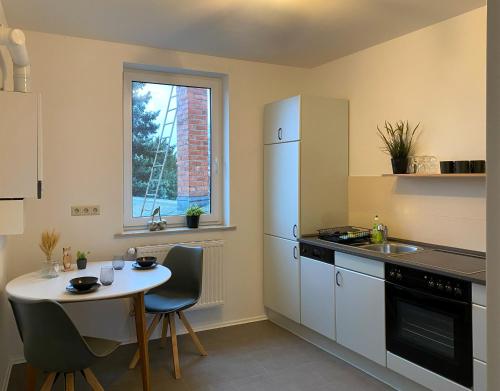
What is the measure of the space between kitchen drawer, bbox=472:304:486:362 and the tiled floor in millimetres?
900

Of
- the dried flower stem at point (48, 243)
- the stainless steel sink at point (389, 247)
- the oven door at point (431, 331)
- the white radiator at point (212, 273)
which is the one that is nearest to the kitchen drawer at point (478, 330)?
the oven door at point (431, 331)

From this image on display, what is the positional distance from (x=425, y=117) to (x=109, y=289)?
2.63 metres

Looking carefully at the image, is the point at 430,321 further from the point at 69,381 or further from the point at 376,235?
the point at 69,381

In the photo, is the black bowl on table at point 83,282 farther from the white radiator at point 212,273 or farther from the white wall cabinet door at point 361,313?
the white wall cabinet door at point 361,313

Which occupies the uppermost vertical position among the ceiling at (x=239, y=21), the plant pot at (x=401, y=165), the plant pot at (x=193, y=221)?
the ceiling at (x=239, y=21)

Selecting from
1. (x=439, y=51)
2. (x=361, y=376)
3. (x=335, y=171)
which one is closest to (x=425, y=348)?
(x=361, y=376)

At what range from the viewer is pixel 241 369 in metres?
3.22

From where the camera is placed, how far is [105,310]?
3.58 m

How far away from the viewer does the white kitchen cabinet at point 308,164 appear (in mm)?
3723

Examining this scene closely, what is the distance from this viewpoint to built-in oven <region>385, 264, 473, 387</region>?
91.0 inches

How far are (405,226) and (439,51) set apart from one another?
1372mm

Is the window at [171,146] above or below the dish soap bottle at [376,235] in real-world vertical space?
above

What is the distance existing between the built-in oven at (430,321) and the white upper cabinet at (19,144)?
2375 millimetres

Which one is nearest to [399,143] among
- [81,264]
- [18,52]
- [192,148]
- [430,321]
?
[430,321]
